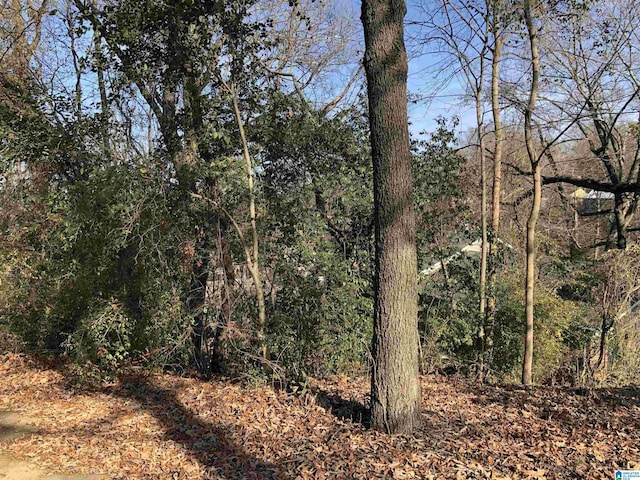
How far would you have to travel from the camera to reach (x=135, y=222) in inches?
239

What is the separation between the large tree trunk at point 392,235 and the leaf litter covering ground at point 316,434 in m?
0.36

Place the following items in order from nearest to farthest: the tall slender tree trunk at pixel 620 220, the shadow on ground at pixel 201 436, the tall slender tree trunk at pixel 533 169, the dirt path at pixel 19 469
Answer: the shadow on ground at pixel 201 436
the dirt path at pixel 19 469
the tall slender tree trunk at pixel 533 169
the tall slender tree trunk at pixel 620 220

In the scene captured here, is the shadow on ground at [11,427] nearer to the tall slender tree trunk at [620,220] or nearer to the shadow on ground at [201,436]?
the shadow on ground at [201,436]

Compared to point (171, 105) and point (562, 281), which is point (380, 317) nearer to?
point (171, 105)

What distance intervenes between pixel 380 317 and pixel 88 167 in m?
5.21

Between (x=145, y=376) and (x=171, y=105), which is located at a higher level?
(x=171, y=105)

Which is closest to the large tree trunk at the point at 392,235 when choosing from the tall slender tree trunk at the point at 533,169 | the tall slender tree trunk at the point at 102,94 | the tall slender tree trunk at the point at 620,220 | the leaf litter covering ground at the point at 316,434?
the leaf litter covering ground at the point at 316,434

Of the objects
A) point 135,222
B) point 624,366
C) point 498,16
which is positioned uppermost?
point 498,16

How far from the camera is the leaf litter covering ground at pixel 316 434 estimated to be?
381cm

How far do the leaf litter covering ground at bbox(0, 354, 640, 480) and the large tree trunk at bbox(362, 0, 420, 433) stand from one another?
0.36 metres

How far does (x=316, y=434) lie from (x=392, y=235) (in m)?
2.01

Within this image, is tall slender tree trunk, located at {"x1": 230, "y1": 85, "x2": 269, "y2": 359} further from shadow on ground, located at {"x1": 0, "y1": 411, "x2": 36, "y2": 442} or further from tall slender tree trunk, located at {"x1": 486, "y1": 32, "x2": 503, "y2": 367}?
tall slender tree trunk, located at {"x1": 486, "y1": 32, "x2": 503, "y2": 367}

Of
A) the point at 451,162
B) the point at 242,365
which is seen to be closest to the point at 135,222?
the point at 242,365

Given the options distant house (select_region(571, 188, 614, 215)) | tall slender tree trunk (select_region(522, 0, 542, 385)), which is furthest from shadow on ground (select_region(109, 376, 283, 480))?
distant house (select_region(571, 188, 614, 215))
